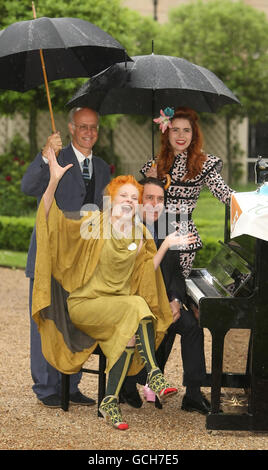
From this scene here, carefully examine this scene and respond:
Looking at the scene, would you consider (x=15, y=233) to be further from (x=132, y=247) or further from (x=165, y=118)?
(x=132, y=247)

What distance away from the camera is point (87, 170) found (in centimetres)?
441

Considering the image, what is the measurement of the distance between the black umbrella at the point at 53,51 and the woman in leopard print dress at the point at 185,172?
518 millimetres

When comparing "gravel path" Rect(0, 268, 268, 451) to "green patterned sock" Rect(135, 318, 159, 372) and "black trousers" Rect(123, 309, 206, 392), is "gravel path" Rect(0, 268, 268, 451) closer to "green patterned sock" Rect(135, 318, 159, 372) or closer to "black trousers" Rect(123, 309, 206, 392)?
"black trousers" Rect(123, 309, 206, 392)

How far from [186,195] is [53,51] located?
4.26ft

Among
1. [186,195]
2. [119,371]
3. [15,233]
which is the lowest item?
[15,233]

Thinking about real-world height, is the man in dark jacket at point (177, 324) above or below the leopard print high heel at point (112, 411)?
above

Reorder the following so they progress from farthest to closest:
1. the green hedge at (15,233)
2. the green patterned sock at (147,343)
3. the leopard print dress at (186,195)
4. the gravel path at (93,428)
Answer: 1. the green hedge at (15,233)
2. the leopard print dress at (186,195)
3. the green patterned sock at (147,343)
4. the gravel path at (93,428)

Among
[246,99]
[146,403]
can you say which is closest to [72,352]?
[146,403]

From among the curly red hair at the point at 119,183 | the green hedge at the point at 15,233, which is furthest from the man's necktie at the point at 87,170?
the green hedge at the point at 15,233

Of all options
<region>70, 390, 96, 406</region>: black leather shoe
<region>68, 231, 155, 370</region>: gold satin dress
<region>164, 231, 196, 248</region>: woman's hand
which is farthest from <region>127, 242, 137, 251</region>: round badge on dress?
<region>70, 390, 96, 406</region>: black leather shoe

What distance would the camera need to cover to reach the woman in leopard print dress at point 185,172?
4.38 m

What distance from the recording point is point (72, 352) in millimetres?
4180

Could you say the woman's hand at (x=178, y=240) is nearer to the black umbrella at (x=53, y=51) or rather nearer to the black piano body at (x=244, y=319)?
the black piano body at (x=244, y=319)

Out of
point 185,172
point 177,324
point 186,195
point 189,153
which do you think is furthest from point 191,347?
point 189,153
